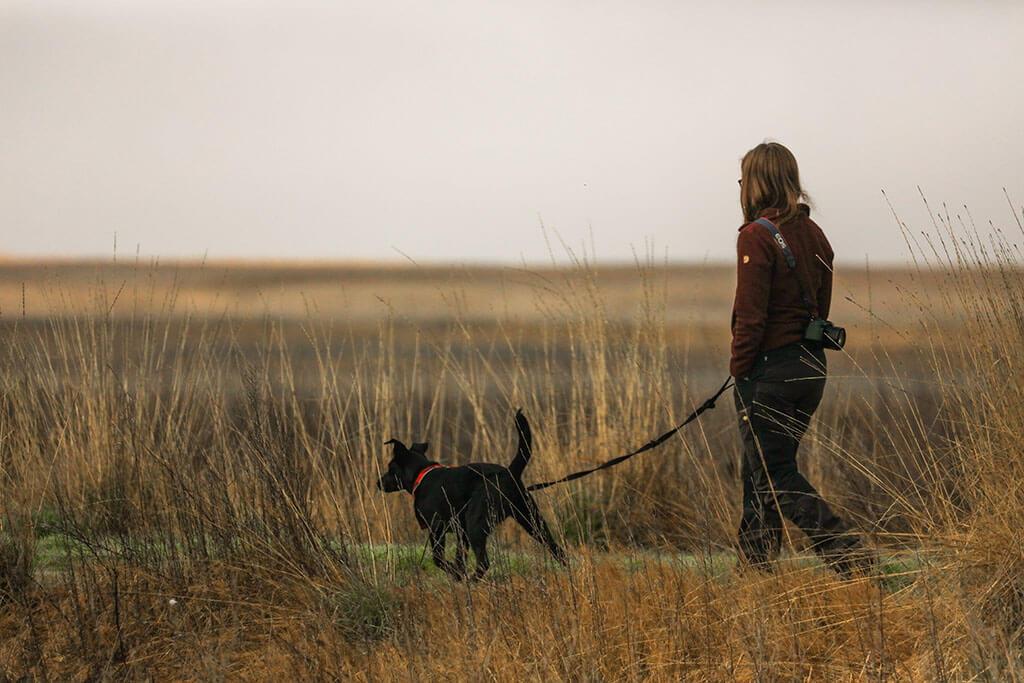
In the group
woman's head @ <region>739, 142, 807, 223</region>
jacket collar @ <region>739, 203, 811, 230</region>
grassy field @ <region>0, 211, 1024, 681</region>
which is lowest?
grassy field @ <region>0, 211, 1024, 681</region>

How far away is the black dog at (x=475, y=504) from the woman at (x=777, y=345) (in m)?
Result: 0.88

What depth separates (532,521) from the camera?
4.32 m

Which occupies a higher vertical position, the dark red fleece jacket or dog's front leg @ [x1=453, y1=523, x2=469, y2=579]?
the dark red fleece jacket

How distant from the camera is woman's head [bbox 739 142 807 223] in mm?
4574

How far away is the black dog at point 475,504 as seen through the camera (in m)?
4.26

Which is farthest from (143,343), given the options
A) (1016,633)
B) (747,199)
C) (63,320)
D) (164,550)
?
(1016,633)

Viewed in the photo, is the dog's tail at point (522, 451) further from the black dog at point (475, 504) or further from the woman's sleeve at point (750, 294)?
the woman's sleeve at point (750, 294)

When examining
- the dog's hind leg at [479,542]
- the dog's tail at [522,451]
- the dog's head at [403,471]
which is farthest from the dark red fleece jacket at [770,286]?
the dog's head at [403,471]

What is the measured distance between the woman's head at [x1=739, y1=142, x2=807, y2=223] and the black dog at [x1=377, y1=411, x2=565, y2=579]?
1.30m

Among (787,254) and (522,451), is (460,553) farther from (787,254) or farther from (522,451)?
(787,254)

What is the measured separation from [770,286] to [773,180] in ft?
1.37

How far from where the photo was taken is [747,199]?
15.3 feet

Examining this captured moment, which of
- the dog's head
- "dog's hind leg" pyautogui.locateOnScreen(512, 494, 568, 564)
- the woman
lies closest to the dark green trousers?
the woman

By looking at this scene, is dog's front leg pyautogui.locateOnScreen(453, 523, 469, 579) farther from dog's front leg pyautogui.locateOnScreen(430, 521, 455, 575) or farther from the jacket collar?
the jacket collar
